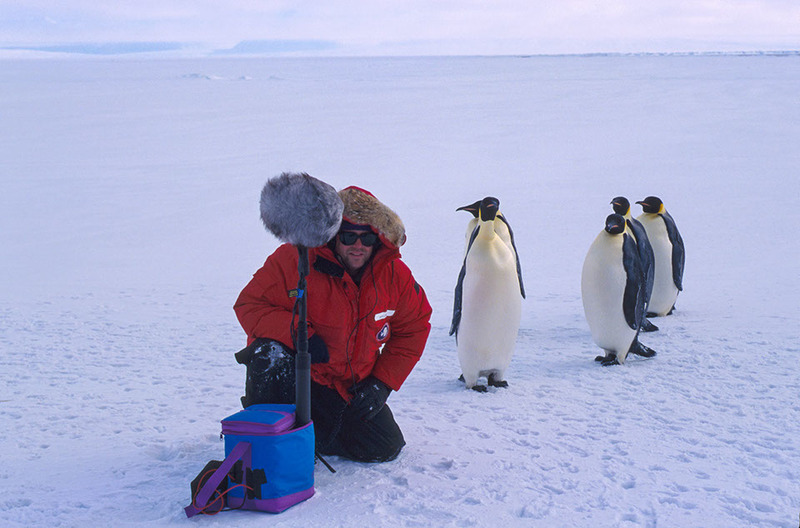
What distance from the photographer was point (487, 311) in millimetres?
3670

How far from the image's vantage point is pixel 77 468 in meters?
2.56

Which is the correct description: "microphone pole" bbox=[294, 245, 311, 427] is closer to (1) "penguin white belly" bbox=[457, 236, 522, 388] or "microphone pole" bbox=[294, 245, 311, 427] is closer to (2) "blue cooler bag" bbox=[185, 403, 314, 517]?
(2) "blue cooler bag" bbox=[185, 403, 314, 517]

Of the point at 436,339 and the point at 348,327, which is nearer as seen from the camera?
the point at 348,327

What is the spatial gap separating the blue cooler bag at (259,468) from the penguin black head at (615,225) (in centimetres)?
247

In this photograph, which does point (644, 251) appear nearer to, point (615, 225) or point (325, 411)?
point (615, 225)

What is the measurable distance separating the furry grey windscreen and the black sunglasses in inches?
7.7

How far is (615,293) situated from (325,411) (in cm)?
216

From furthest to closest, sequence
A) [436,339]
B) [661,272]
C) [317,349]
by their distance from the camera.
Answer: [661,272], [436,339], [317,349]

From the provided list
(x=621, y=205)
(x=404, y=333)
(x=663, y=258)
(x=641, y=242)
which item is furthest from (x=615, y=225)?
(x=404, y=333)

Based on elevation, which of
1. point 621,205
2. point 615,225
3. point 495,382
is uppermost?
point 621,205

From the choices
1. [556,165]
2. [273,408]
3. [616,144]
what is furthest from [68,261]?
[616,144]

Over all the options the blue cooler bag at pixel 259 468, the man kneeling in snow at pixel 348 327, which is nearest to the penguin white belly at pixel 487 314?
the man kneeling in snow at pixel 348 327

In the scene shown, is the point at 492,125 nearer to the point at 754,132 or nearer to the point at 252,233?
the point at 754,132

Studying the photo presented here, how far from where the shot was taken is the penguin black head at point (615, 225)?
4.15 m
